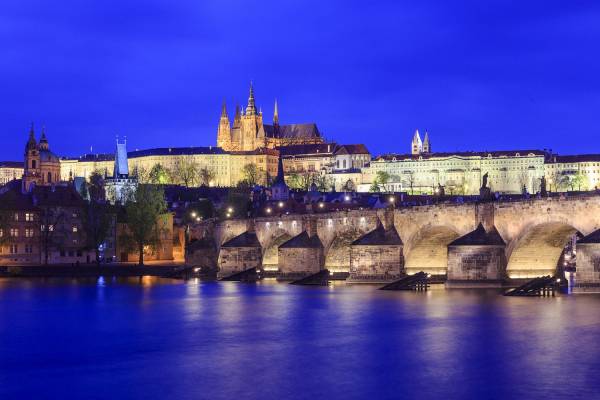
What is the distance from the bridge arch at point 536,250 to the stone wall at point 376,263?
9252mm

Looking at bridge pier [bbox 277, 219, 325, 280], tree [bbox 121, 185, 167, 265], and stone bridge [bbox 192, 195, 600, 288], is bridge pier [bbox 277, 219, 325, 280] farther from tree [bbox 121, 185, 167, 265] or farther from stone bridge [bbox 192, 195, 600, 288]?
tree [bbox 121, 185, 167, 265]

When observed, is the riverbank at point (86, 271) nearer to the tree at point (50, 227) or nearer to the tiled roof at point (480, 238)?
the tree at point (50, 227)

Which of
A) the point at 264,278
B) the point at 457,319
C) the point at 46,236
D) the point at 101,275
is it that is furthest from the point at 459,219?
the point at 46,236

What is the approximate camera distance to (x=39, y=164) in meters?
170

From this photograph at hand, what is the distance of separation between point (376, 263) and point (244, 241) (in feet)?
58.6

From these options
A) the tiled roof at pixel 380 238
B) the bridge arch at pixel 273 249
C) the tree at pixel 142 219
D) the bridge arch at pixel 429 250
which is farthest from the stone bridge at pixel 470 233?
the tree at pixel 142 219

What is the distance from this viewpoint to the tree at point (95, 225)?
90.2 meters

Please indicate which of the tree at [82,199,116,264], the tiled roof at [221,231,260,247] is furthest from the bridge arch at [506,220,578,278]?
the tree at [82,199,116,264]

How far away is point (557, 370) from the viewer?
32812 millimetres

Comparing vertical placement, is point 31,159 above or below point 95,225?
above

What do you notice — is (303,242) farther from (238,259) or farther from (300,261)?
(238,259)

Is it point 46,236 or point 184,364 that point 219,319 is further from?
point 46,236

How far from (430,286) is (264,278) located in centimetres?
1816

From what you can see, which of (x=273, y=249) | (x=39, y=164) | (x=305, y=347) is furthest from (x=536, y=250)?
(x=39, y=164)
